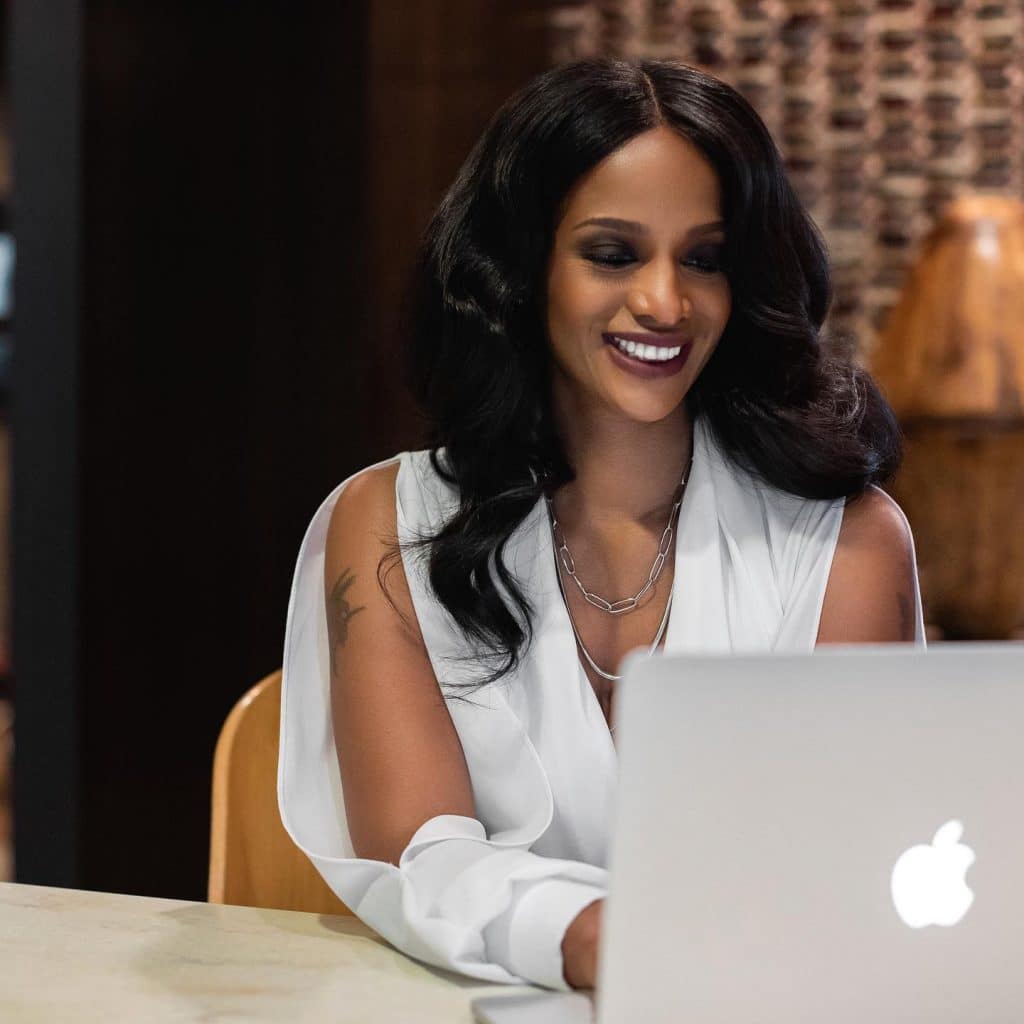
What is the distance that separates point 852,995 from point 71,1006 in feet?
1.76

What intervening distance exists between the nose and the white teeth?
0.03m

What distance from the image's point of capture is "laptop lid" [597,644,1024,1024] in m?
0.80

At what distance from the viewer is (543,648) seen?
1484mm

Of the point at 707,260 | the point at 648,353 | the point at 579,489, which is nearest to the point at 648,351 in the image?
the point at 648,353

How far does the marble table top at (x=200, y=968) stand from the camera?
3.26ft

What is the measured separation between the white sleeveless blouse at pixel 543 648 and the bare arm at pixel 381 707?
0.02m

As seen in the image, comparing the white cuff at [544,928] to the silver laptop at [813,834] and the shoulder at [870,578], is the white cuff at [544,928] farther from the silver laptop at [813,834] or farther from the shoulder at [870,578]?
the shoulder at [870,578]

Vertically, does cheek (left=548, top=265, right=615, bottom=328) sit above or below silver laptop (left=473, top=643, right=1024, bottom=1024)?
above

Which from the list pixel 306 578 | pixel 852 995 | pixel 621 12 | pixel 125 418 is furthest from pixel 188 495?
pixel 852 995

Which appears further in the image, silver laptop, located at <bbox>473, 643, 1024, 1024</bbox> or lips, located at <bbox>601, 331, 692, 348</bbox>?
lips, located at <bbox>601, 331, 692, 348</bbox>

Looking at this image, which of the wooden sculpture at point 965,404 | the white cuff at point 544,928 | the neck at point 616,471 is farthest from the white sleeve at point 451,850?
the wooden sculpture at point 965,404

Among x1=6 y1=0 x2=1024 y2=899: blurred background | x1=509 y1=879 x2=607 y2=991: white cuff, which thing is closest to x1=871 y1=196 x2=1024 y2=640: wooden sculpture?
x1=6 y1=0 x2=1024 y2=899: blurred background

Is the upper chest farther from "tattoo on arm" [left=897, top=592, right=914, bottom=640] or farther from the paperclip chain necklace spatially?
"tattoo on arm" [left=897, top=592, right=914, bottom=640]

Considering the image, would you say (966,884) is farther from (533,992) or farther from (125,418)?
(125,418)
